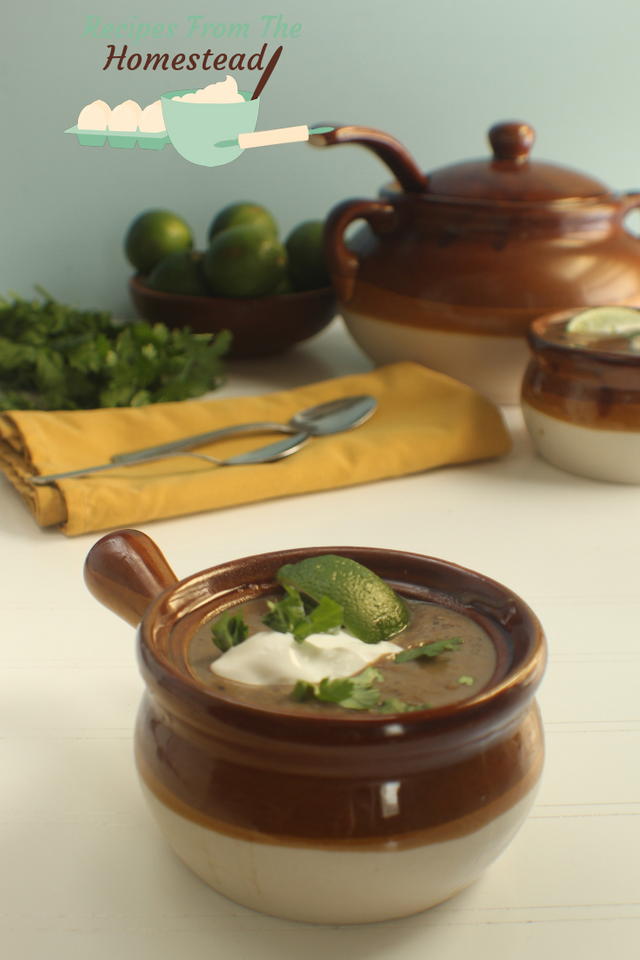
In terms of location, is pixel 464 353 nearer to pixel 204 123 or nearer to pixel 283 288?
pixel 283 288

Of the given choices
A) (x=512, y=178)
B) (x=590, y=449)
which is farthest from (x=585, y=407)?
(x=512, y=178)

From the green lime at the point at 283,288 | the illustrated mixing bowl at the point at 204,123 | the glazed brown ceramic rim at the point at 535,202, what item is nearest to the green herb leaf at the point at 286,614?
the illustrated mixing bowl at the point at 204,123

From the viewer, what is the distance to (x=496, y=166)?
108cm

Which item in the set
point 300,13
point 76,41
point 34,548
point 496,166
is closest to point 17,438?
point 34,548

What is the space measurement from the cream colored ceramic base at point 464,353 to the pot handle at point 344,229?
0.16ft

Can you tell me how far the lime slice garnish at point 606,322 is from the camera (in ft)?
3.13

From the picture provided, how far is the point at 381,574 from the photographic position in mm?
450

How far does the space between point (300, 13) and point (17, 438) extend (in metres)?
0.89

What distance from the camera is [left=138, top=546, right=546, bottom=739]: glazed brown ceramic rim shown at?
1.03ft

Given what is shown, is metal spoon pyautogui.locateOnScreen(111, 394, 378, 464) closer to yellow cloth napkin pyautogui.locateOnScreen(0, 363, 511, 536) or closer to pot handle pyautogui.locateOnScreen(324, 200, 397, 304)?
yellow cloth napkin pyautogui.locateOnScreen(0, 363, 511, 536)

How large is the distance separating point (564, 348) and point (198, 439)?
1.23 ft

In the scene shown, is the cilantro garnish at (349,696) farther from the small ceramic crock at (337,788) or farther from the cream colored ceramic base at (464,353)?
the cream colored ceramic base at (464,353)

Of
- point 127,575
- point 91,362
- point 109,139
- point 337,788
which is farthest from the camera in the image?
point 109,139

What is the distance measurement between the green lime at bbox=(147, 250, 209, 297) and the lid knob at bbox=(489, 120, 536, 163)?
42 cm
